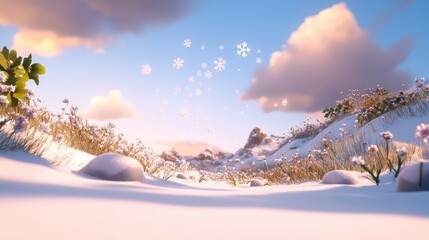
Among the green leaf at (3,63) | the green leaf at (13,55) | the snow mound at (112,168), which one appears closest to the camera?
the snow mound at (112,168)

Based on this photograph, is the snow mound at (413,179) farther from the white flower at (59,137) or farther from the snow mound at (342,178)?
the white flower at (59,137)

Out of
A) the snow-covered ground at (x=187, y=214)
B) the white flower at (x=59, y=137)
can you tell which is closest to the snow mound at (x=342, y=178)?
the snow-covered ground at (x=187, y=214)

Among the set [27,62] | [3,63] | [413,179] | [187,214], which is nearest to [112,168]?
[187,214]

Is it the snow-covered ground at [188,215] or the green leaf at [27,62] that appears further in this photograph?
the green leaf at [27,62]

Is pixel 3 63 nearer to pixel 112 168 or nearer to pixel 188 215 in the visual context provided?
pixel 112 168

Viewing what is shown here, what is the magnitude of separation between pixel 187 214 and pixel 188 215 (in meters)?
0.02

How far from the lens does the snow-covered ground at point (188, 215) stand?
1676 millimetres

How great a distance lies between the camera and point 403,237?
173 centimetres

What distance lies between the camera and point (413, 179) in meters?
3.20

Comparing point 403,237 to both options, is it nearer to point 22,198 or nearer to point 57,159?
point 22,198

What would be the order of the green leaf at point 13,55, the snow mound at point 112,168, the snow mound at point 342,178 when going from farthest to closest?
the green leaf at point 13,55
the snow mound at point 342,178
the snow mound at point 112,168

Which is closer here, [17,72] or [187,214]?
[187,214]

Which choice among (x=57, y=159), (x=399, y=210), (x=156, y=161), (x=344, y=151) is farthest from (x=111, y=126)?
(x=399, y=210)

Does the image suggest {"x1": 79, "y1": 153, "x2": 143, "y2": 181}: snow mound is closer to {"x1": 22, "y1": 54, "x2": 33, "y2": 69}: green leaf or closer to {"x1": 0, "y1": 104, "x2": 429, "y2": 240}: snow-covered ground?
{"x1": 0, "y1": 104, "x2": 429, "y2": 240}: snow-covered ground
